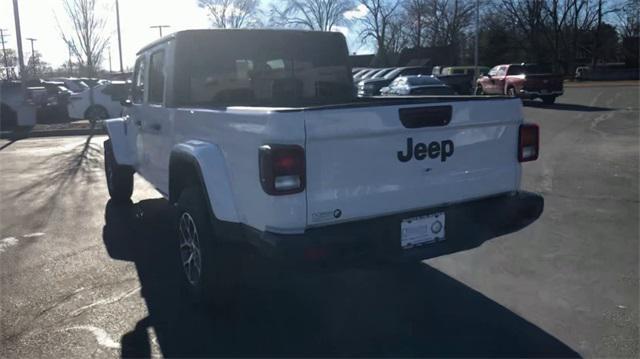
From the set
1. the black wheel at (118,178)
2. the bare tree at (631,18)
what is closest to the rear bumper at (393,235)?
the black wheel at (118,178)

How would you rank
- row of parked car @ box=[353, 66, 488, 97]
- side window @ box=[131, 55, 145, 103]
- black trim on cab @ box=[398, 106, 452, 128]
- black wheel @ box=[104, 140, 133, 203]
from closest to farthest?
1. black trim on cab @ box=[398, 106, 452, 128]
2. side window @ box=[131, 55, 145, 103]
3. black wheel @ box=[104, 140, 133, 203]
4. row of parked car @ box=[353, 66, 488, 97]

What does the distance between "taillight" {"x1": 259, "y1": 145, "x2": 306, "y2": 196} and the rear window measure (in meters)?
1.81

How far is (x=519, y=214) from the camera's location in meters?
4.20

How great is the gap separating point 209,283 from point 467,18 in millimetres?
73586

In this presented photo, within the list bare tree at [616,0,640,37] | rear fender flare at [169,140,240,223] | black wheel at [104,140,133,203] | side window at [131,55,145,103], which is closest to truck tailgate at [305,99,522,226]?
rear fender flare at [169,140,240,223]

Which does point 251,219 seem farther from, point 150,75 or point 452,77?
point 452,77

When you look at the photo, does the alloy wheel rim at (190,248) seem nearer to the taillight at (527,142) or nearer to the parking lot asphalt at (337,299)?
the parking lot asphalt at (337,299)

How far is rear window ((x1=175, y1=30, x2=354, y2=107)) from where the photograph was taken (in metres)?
4.98

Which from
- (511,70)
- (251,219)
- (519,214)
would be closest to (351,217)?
(251,219)

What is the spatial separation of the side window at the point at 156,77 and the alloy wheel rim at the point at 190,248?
1414mm

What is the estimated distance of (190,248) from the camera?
437 centimetres

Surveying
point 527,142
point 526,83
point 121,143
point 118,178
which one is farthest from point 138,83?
point 526,83

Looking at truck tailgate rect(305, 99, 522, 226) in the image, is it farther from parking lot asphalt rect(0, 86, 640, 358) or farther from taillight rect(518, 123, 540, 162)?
parking lot asphalt rect(0, 86, 640, 358)

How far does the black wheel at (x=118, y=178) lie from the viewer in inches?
297
